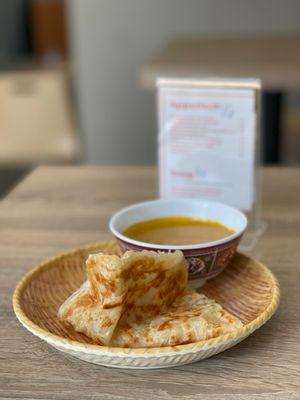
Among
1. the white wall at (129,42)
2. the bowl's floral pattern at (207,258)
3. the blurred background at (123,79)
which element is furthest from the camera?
the white wall at (129,42)

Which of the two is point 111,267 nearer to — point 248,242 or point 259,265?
point 259,265

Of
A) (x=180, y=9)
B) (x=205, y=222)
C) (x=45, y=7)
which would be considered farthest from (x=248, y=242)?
(x=45, y=7)

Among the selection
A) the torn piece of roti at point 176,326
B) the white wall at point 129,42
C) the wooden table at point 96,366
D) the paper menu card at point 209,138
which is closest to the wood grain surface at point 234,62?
the white wall at point 129,42

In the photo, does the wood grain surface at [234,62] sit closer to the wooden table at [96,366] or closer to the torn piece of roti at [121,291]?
the wooden table at [96,366]

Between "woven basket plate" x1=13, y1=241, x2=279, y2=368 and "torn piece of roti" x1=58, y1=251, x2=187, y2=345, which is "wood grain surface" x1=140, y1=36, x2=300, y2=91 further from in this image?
"torn piece of roti" x1=58, y1=251, x2=187, y2=345

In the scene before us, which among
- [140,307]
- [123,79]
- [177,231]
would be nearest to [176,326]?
[140,307]

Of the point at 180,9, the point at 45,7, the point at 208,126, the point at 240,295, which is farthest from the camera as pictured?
the point at 45,7
